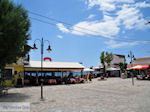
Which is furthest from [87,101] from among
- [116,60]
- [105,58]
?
[116,60]

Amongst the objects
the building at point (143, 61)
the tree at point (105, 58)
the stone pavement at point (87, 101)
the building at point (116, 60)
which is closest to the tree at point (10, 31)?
the stone pavement at point (87, 101)

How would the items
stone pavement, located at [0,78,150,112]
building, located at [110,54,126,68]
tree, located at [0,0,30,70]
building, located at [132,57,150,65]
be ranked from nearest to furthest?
stone pavement, located at [0,78,150,112] < tree, located at [0,0,30,70] < building, located at [132,57,150,65] < building, located at [110,54,126,68]

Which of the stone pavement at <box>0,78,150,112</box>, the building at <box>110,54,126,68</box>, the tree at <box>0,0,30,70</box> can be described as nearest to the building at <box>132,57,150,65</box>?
the building at <box>110,54,126,68</box>

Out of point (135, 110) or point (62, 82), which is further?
point (62, 82)

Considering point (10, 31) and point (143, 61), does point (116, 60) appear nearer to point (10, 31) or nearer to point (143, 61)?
point (143, 61)

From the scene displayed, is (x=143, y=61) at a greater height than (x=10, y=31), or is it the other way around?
(x=10, y=31)

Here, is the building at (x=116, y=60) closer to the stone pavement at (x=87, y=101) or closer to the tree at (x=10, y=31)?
the stone pavement at (x=87, y=101)

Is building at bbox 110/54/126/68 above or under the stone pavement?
above

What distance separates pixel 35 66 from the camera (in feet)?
67.1

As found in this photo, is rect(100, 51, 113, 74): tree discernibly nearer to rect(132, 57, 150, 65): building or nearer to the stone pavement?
rect(132, 57, 150, 65): building

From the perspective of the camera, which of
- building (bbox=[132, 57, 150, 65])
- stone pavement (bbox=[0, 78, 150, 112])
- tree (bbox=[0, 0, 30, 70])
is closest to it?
stone pavement (bbox=[0, 78, 150, 112])

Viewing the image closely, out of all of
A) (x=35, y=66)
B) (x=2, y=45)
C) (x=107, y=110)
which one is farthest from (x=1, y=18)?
(x=35, y=66)

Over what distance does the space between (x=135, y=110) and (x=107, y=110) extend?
4.20 ft

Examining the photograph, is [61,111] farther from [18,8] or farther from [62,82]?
[62,82]
